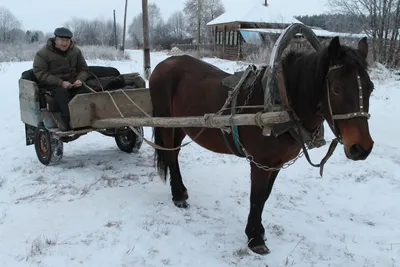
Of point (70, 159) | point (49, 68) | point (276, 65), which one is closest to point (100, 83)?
point (49, 68)

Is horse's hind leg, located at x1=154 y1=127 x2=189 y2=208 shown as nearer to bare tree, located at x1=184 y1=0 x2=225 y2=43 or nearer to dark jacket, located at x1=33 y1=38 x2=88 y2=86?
dark jacket, located at x1=33 y1=38 x2=88 y2=86

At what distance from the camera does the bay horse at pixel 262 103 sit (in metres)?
2.22

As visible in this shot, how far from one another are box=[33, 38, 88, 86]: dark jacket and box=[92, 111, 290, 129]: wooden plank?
932mm

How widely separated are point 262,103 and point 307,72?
1.60ft

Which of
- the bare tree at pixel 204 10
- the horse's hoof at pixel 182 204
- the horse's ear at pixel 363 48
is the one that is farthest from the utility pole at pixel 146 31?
the bare tree at pixel 204 10

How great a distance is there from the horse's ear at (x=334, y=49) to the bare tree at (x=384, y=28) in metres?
12.0

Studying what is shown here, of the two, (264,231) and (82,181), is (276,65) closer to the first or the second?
(264,231)

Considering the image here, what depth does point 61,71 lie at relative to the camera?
491 centimetres

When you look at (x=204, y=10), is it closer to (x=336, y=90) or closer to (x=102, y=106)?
(x=102, y=106)

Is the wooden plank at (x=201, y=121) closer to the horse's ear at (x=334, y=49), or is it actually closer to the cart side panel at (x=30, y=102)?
the horse's ear at (x=334, y=49)

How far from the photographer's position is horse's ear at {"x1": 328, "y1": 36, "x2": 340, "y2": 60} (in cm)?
221

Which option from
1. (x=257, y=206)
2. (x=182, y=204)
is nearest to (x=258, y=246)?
(x=257, y=206)

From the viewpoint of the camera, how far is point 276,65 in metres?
2.67

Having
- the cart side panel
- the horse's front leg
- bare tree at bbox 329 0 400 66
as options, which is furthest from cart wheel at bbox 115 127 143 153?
bare tree at bbox 329 0 400 66
